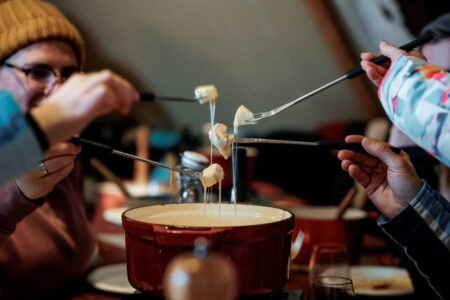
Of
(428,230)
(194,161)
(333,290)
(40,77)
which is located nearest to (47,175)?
(194,161)

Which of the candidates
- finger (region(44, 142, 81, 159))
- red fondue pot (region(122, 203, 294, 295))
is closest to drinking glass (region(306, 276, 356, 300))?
red fondue pot (region(122, 203, 294, 295))

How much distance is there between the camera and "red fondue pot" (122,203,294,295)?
761 mm

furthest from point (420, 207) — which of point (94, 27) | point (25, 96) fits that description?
point (94, 27)

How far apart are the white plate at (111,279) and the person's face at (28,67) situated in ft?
1.53

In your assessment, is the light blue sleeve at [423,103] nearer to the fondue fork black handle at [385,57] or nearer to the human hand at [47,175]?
the fondue fork black handle at [385,57]

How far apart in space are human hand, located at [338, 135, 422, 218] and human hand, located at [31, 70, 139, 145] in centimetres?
61

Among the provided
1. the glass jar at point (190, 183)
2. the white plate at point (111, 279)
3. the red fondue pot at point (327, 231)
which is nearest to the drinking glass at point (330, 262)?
the red fondue pot at point (327, 231)

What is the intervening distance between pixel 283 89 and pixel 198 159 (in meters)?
3.16

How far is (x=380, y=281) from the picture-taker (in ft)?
4.34

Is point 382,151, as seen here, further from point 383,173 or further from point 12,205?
point 12,205

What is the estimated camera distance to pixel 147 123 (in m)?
6.14

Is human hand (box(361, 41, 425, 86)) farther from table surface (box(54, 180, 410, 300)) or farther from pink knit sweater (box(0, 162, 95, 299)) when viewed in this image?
pink knit sweater (box(0, 162, 95, 299))

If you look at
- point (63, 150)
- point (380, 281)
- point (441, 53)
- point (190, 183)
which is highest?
point (63, 150)

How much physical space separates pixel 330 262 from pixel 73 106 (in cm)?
79
